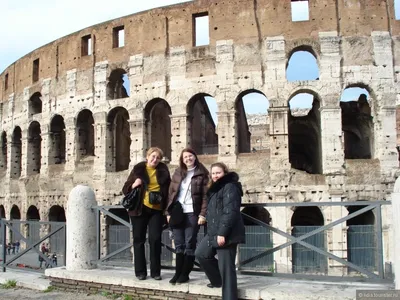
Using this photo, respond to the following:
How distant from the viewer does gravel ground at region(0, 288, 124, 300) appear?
4.98 m

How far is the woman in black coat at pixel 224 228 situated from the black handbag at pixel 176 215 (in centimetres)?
42

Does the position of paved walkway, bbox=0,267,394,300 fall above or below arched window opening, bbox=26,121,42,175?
below

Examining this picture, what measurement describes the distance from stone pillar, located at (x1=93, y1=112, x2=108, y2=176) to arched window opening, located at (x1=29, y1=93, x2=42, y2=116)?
4.88m

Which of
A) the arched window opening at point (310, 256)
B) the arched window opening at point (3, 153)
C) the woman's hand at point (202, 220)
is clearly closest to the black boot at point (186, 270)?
the woman's hand at point (202, 220)

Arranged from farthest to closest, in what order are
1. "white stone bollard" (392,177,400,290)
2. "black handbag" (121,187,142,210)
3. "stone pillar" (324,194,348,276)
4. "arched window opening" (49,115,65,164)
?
"arched window opening" (49,115,65,164) → "stone pillar" (324,194,348,276) → "black handbag" (121,187,142,210) → "white stone bollard" (392,177,400,290)

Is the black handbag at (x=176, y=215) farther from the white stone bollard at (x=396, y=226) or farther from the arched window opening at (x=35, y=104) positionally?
the arched window opening at (x=35, y=104)

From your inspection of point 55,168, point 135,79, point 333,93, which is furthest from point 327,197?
point 55,168

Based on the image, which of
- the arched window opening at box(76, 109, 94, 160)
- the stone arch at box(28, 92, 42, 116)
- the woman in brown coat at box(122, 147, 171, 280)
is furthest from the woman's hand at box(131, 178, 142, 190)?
the stone arch at box(28, 92, 42, 116)

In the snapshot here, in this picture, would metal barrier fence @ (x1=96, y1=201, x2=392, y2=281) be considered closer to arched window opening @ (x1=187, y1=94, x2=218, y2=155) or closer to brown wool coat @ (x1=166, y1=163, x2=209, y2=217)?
brown wool coat @ (x1=166, y1=163, x2=209, y2=217)

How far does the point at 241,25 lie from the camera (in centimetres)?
1423

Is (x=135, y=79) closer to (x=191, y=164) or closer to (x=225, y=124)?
(x=225, y=124)

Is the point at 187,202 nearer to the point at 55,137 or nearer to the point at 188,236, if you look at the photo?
the point at 188,236

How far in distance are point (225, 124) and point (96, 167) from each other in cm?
550

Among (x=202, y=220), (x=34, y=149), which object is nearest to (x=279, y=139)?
(x=202, y=220)
